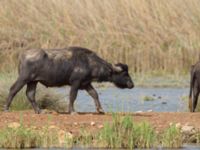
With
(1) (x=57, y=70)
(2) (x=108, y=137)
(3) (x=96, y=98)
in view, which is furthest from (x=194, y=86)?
(2) (x=108, y=137)

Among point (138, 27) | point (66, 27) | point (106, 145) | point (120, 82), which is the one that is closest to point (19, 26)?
point (66, 27)

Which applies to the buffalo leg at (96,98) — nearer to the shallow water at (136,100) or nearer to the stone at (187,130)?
the shallow water at (136,100)

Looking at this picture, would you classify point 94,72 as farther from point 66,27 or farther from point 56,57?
point 66,27

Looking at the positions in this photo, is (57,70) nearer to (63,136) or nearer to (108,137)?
(63,136)

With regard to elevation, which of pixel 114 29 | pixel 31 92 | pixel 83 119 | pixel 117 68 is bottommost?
pixel 83 119

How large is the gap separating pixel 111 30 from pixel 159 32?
1277 mm

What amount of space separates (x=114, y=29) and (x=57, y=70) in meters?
9.28

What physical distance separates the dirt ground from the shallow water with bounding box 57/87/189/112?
2.34 meters

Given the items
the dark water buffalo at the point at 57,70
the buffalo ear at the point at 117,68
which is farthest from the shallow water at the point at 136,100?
the dark water buffalo at the point at 57,70

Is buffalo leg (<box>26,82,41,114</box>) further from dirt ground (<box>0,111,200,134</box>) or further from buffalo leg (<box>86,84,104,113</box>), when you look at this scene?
buffalo leg (<box>86,84,104,113</box>)

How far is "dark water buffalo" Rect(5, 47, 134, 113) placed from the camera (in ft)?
54.1

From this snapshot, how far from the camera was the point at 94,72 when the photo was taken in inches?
666

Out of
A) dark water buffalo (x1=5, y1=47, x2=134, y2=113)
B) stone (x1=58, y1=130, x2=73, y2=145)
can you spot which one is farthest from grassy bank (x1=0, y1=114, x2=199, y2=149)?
dark water buffalo (x1=5, y1=47, x2=134, y2=113)

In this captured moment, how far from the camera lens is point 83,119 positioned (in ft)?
50.7
